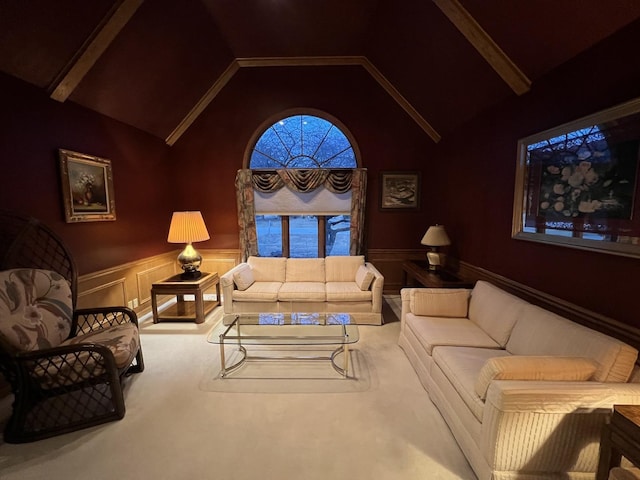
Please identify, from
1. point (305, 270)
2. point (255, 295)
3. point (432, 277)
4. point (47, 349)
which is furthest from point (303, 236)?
point (47, 349)

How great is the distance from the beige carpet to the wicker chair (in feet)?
0.61

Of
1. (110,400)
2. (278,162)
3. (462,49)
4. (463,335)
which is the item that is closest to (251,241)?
(278,162)

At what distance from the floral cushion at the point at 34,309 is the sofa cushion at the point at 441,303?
121 inches

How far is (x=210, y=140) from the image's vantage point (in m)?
4.71

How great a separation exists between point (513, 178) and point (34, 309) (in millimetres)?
4276

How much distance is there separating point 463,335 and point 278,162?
3.73m

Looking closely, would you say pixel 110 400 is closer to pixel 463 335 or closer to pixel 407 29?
pixel 463 335

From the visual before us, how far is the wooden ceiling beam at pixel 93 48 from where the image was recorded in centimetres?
256

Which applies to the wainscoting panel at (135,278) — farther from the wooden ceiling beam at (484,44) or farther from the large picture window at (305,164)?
the wooden ceiling beam at (484,44)

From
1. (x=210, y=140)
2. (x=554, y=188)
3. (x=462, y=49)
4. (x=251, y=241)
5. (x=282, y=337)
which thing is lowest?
(x=282, y=337)

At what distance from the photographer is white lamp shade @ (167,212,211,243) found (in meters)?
3.74

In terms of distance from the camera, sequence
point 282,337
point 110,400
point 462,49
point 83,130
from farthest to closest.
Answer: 1. point 83,130
2. point 462,49
3. point 282,337
4. point 110,400

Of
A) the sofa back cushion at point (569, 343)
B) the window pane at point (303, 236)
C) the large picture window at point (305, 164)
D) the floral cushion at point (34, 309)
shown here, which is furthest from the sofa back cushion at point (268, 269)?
the sofa back cushion at point (569, 343)

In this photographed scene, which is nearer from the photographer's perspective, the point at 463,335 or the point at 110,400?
the point at 110,400
